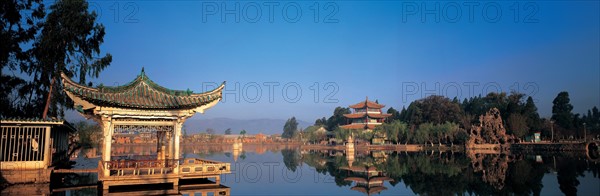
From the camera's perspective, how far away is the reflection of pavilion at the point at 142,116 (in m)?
15.0

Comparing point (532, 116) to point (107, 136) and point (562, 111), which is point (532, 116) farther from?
point (107, 136)

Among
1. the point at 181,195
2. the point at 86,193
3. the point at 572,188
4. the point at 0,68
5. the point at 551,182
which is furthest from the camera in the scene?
the point at 0,68

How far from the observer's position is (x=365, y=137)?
68250 mm

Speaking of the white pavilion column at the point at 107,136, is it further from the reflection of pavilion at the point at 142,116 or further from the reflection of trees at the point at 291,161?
the reflection of trees at the point at 291,161

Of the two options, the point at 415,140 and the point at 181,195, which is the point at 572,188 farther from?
the point at 415,140

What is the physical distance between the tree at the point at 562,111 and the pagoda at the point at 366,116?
28381 mm

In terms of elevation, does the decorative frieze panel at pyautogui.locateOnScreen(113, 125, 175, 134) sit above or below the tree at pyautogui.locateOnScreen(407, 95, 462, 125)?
below

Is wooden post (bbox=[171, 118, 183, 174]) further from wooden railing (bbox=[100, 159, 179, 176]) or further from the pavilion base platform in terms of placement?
wooden railing (bbox=[100, 159, 179, 176])

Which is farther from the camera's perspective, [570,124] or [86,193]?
[570,124]

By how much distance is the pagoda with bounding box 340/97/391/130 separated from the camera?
8175cm

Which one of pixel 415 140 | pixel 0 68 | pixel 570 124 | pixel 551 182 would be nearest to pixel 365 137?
pixel 415 140

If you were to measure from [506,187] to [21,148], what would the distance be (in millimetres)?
18710

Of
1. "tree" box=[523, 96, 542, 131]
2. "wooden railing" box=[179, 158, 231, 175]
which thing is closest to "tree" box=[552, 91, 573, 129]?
"tree" box=[523, 96, 542, 131]

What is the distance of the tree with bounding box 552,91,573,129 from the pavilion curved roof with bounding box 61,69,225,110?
189ft
